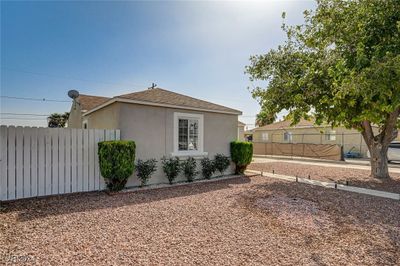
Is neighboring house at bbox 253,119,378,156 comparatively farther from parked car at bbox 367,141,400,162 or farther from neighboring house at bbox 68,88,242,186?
neighboring house at bbox 68,88,242,186

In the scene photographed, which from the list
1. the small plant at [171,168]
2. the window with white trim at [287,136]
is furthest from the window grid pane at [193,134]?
the window with white trim at [287,136]

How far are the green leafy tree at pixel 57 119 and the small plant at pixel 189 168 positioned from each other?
27074mm

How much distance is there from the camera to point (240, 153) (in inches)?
471

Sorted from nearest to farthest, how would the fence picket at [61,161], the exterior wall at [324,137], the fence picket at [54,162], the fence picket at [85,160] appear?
the fence picket at [54,162] → the fence picket at [61,161] → the fence picket at [85,160] → the exterior wall at [324,137]

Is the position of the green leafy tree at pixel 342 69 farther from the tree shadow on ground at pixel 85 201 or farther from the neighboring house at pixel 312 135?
the neighboring house at pixel 312 135

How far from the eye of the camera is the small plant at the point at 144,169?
8.91m

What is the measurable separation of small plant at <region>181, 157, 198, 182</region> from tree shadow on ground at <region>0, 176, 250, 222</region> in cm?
101

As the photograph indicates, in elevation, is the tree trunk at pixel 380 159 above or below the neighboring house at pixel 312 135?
below

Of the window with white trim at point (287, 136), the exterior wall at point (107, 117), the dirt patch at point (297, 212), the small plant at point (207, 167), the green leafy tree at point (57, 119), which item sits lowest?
the dirt patch at point (297, 212)

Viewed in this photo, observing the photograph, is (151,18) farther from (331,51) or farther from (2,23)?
(331,51)

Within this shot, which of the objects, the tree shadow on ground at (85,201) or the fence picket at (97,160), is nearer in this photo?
the tree shadow on ground at (85,201)

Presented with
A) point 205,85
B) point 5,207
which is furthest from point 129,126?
point 205,85

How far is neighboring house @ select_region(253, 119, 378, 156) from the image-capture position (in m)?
24.9

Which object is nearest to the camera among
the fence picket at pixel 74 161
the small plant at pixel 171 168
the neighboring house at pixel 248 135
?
the fence picket at pixel 74 161
